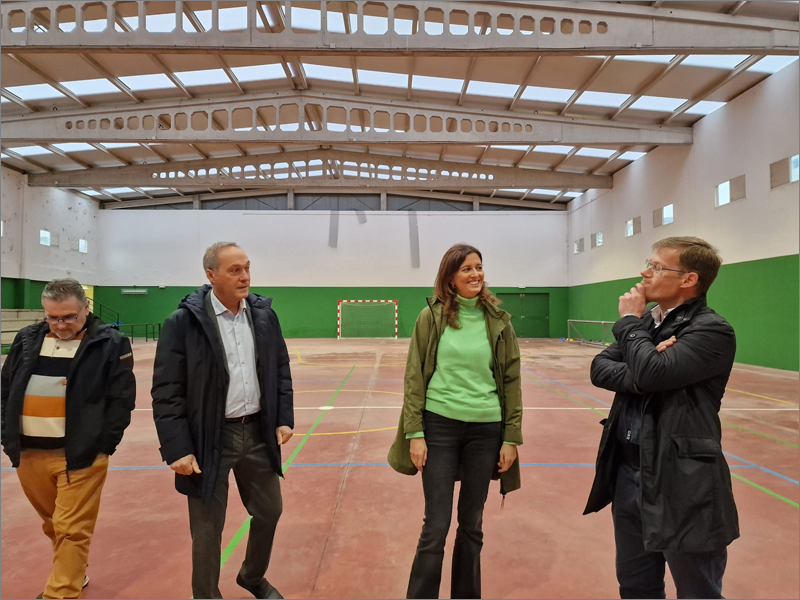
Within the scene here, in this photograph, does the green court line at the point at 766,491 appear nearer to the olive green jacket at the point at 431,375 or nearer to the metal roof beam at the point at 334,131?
the olive green jacket at the point at 431,375

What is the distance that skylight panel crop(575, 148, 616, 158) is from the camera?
15125 millimetres

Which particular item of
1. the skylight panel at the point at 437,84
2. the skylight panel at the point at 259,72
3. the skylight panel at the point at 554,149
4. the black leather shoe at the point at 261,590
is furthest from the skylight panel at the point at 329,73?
the black leather shoe at the point at 261,590

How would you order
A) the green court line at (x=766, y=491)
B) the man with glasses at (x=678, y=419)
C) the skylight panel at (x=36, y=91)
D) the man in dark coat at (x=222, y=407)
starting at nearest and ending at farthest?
the man with glasses at (x=678, y=419) < the man in dark coat at (x=222, y=407) < the green court line at (x=766, y=491) < the skylight panel at (x=36, y=91)

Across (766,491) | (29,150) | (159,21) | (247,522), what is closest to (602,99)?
(159,21)

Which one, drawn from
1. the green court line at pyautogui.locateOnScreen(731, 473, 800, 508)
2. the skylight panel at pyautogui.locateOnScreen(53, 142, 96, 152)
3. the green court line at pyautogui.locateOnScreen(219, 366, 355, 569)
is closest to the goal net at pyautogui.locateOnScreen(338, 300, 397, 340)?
the skylight panel at pyautogui.locateOnScreen(53, 142, 96, 152)

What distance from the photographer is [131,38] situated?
6.58 m

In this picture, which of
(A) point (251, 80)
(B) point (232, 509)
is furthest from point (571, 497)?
(A) point (251, 80)

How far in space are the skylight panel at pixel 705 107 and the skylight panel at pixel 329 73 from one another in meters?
8.53

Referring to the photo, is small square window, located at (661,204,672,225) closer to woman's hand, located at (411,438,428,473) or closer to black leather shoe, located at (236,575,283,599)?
woman's hand, located at (411,438,428,473)

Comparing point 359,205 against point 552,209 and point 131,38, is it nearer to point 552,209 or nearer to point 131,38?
point 552,209

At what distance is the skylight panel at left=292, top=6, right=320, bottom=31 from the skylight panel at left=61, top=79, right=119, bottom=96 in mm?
4494

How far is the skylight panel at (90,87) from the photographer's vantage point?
→ 11008 millimetres

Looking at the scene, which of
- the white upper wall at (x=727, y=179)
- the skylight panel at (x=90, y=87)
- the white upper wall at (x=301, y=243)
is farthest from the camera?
the white upper wall at (x=301, y=243)

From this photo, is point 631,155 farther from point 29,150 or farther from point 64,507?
point 29,150
